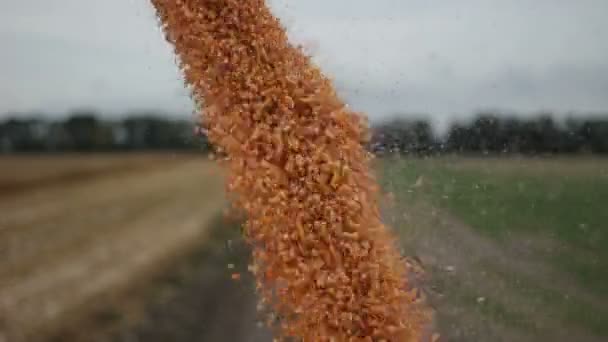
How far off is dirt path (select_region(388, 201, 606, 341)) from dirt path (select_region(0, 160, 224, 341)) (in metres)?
0.86

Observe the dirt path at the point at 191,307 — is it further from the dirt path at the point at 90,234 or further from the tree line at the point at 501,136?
the tree line at the point at 501,136

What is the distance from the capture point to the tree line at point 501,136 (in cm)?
257

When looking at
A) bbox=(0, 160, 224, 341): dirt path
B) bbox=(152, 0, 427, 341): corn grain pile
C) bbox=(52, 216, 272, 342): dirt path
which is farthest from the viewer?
bbox=(0, 160, 224, 341): dirt path

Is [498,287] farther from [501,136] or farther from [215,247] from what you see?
[215,247]

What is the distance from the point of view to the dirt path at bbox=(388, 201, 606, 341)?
2600 mm

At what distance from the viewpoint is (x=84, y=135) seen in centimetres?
335

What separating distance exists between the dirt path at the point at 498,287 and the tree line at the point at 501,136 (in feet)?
0.69

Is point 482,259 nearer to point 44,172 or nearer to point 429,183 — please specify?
point 429,183

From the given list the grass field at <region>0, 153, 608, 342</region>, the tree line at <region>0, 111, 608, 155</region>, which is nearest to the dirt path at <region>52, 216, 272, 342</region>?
the grass field at <region>0, 153, 608, 342</region>

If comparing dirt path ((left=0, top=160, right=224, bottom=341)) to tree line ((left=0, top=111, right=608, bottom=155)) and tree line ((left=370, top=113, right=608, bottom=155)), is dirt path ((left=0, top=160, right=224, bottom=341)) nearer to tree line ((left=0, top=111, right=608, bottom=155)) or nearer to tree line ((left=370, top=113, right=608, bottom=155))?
tree line ((left=0, top=111, right=608, bottom=155))

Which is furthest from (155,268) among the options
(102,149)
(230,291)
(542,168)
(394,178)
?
(542,168)

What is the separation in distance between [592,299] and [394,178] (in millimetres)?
809

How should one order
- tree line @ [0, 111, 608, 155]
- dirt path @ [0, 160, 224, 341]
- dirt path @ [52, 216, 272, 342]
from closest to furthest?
1. tree line @ [0, 111, 608, 155]
2. dirt path @ [52, 216, 272, 342]
3. dirt path @ [0, 160, 224, 341]

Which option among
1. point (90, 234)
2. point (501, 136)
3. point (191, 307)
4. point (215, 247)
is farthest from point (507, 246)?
point (90, 234)
